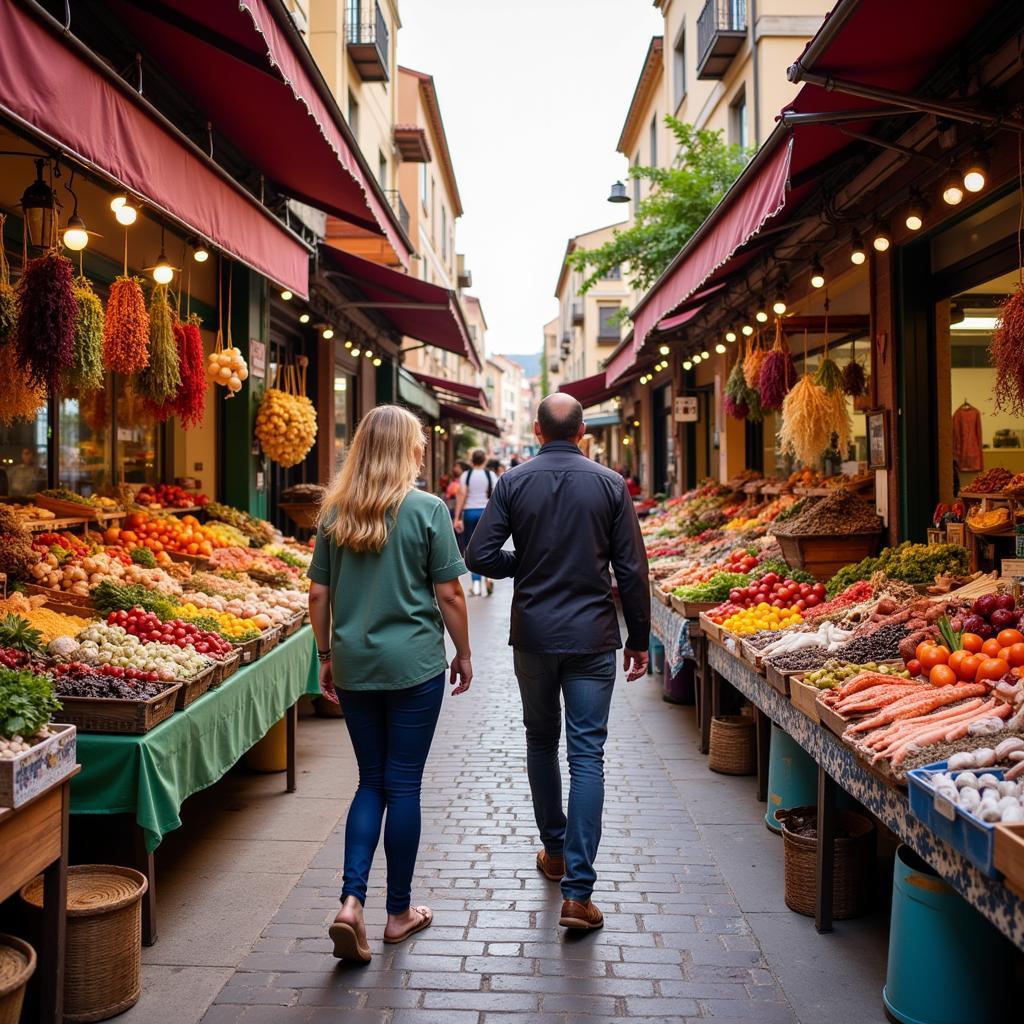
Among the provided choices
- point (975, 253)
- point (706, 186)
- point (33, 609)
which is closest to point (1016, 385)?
point (975, 253)

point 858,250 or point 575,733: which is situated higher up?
point 858,250

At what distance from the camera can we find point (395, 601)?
4.08 meters

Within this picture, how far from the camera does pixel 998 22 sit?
15.3ft

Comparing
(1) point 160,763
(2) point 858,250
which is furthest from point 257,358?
(1) point 160,763

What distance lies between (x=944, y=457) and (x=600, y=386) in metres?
15.7

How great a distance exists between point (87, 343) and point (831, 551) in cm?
543

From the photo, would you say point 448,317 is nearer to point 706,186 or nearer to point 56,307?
point 706,186

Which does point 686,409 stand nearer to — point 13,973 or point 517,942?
point 517,942

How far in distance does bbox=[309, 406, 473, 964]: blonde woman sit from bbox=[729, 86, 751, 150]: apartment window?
50.8 ft

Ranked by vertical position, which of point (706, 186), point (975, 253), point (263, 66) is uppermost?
point (706, 186)

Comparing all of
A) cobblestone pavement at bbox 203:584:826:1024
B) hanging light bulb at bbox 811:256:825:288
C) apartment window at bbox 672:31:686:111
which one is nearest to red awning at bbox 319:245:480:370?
hanging light bulb at bbox 811:256:825:288

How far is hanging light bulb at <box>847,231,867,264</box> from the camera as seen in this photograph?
7.57 meters

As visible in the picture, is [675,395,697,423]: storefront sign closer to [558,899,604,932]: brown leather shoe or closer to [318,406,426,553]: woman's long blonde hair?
[318,406,426,553]: woman's long blonde hair

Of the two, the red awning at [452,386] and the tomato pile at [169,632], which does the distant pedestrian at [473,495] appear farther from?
the tomato pile at [169,632]
